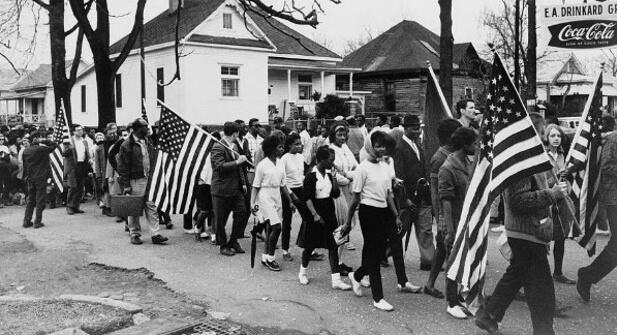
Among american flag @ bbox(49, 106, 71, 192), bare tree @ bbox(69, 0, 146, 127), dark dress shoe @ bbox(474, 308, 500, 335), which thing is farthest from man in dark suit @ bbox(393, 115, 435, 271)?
bare tree @ bbox(69, 0, 146, 127)

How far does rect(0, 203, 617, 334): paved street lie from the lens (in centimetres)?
613

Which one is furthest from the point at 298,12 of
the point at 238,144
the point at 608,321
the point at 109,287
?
the point at 608,321

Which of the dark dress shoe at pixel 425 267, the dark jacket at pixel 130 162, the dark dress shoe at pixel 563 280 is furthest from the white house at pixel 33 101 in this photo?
the dark dress shoe at pixel 563 280

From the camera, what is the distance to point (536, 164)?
511cm

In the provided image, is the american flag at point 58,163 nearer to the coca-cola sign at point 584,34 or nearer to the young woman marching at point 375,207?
the young woman marching at point 375,207

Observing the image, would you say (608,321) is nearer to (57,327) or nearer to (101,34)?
(57,327)

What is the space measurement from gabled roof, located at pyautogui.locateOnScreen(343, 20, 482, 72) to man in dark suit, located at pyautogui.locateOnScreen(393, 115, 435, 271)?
35.8 meters

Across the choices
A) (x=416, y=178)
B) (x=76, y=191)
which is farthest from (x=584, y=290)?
(x=76, y=191)

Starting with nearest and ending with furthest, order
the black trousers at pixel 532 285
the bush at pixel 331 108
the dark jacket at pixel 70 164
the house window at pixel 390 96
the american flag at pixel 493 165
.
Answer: the american flag at pixel 493 165 < the black trousers at pixel 532 285 < the dark jacket at pixel 70 164 < the bush at pixel 331 108 < the house window at pixel 390 96

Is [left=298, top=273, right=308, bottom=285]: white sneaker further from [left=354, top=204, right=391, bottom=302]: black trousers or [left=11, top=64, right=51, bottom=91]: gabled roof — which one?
[left=11, top=64, right=51, bottom=91]: gabled roof

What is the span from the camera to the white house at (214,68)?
3055cm

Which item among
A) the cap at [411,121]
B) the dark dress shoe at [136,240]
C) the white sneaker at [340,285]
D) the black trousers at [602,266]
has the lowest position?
the white sneaker at [340,285]

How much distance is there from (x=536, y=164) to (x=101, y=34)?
582 inches

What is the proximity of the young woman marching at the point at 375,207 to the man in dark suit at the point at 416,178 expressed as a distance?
121cm
